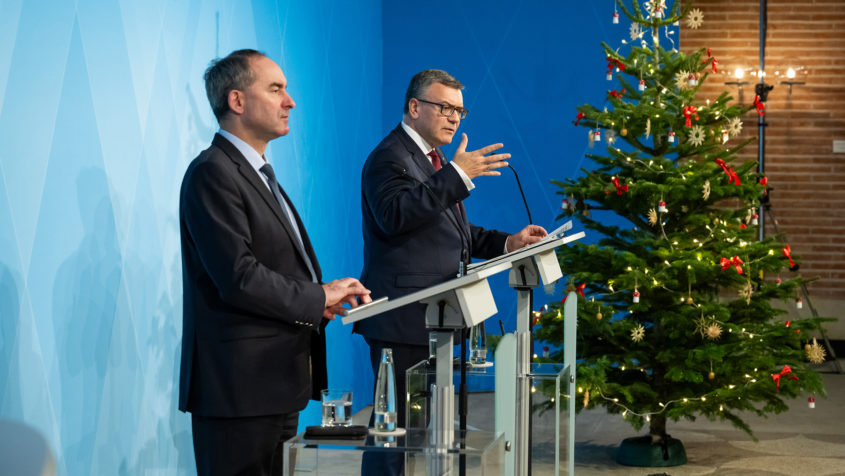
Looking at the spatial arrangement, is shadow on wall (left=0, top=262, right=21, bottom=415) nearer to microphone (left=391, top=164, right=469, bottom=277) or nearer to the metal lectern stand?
microphone (left=391, top=164, right=469, bottom=277)

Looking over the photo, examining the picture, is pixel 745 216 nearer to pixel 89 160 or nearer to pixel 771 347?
pixel 771 347

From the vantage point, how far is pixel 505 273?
6.18 meters

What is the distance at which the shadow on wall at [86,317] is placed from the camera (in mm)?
2691

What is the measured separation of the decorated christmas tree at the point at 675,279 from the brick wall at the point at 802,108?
4075 mm

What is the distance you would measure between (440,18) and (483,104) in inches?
25.8

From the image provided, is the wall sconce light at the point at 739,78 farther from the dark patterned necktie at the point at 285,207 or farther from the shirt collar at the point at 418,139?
the dark patterned necktie at the point at 285,207

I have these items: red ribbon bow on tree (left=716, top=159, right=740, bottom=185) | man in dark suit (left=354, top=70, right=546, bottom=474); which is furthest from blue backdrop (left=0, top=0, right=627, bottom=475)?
red ribbon bow on tree (left=716, top=159, right=740, bottom=185)

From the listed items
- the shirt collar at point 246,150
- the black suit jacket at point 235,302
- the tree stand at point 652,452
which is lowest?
the tree stand at point 652,452

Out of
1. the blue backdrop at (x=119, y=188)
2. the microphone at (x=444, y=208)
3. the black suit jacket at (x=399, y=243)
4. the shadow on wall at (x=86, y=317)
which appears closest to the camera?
the blue backdrop at (x=119, y=188)

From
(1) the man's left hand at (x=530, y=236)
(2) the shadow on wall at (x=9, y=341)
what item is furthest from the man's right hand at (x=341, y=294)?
(1) the man's left hand at (x=530, y=236)

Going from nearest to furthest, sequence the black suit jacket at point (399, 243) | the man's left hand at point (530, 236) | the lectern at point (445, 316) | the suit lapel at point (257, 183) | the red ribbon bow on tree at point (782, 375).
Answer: the lectern at point (445, 316) < the suit lapel at point (257, 183) < the black suit jacket at point (399, 243) < the man's left hand at point (530, 236) < the red ribbon bow on tree at point (782, 375)

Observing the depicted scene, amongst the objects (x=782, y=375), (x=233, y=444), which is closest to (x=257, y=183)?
(x=233, y=444)

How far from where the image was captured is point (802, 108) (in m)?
8.42

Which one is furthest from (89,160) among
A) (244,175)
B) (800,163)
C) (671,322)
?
(800,163)
